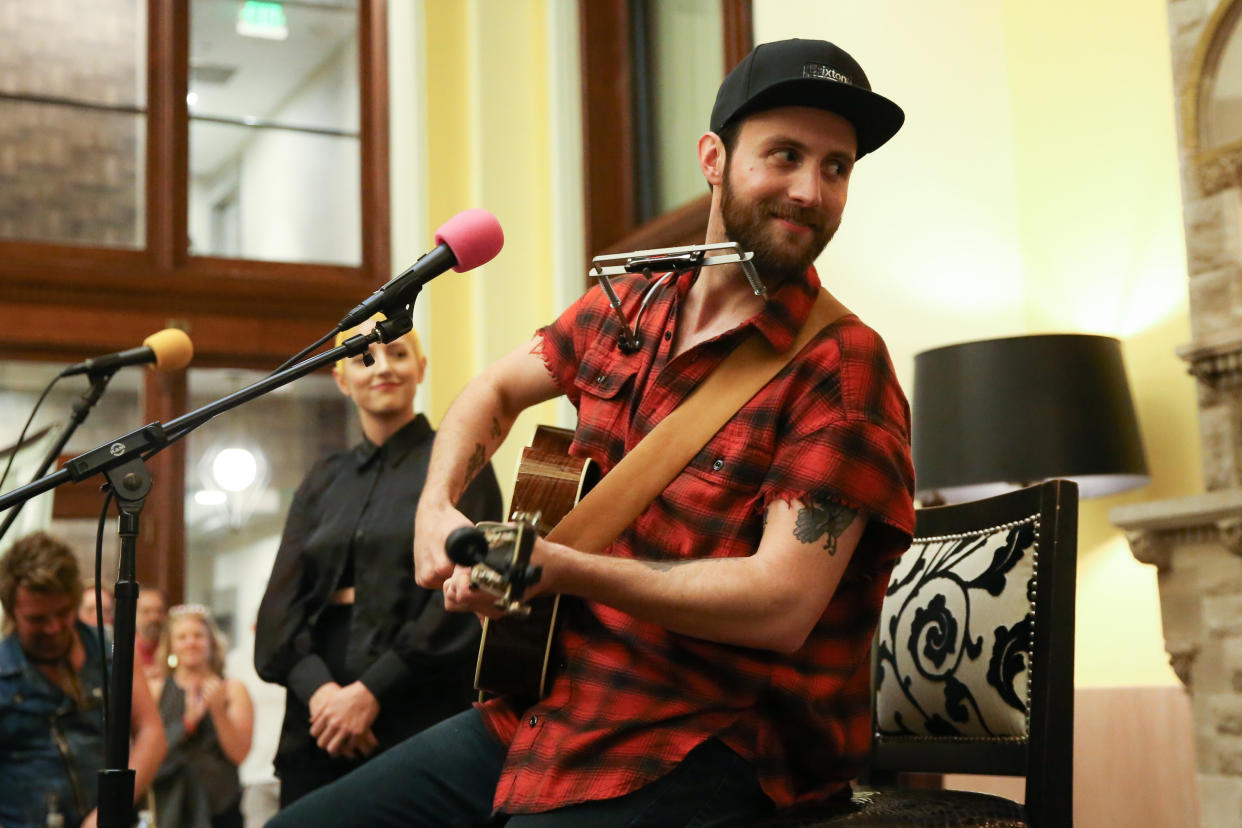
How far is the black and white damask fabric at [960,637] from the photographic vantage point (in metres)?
1.68

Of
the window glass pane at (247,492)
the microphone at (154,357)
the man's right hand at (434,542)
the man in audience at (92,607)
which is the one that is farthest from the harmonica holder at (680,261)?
the window glass pane at (247,492)

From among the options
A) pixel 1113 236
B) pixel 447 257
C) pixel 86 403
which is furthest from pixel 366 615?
pixel 1113 236

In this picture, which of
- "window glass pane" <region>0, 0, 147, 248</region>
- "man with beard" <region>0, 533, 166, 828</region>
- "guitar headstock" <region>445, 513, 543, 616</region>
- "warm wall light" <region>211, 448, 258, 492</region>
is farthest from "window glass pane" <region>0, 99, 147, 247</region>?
"guitar headstock" <region>445, 513, 543, 616</region>

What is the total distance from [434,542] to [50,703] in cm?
252

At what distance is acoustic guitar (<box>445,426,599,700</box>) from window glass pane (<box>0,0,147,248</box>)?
454 centimetres

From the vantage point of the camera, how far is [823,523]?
1.48m

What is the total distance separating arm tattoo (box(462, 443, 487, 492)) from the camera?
72.1 inches

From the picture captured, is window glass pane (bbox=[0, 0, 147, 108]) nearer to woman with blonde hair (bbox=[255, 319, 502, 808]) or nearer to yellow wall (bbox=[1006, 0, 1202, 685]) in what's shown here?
woman with blonde hair (bbox=[255, 319, 502, 808])

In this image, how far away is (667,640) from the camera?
1.52m

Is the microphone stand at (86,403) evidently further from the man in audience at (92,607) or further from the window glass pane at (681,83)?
the window glass pane at (681,83)

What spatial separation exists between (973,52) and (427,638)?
2.26 m

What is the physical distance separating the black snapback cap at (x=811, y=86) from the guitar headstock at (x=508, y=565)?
2.07ft

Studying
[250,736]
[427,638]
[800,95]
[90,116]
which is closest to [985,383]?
[427,638]

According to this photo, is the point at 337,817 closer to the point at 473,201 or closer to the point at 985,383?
the point at 985,383
